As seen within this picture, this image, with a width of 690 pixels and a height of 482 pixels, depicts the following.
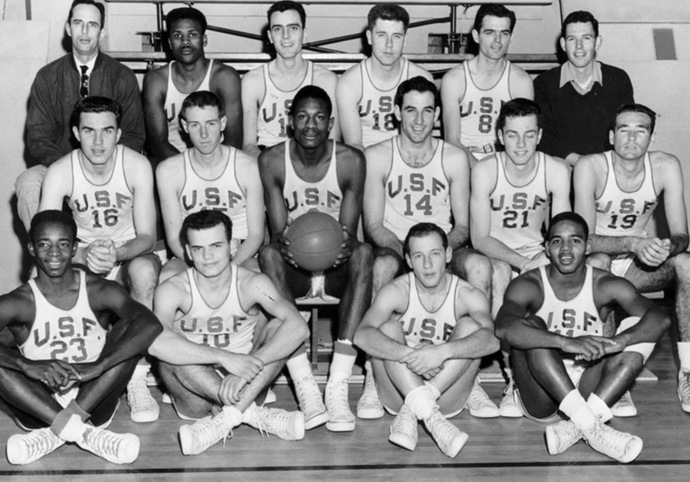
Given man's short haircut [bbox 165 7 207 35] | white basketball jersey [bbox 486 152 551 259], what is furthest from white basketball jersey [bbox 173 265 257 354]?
man's short haircut [bbox 165 7 207 35]

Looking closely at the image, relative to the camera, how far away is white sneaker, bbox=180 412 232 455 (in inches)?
167

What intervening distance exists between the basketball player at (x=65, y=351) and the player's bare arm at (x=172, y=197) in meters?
0.57

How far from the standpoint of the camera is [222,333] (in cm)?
471

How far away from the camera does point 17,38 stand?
6949mm

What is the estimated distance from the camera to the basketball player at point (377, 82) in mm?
5699

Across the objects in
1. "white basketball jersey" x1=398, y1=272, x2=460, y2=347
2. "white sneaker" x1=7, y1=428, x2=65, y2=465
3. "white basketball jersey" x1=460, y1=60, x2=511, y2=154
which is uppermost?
"white basketball jersey" x1=460, y1=60, x2=511, y2=154

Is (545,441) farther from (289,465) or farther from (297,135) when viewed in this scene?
(297,135)

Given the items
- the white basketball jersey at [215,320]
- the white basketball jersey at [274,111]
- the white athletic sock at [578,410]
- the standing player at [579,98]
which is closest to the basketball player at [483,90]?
the standing player at [579,98]

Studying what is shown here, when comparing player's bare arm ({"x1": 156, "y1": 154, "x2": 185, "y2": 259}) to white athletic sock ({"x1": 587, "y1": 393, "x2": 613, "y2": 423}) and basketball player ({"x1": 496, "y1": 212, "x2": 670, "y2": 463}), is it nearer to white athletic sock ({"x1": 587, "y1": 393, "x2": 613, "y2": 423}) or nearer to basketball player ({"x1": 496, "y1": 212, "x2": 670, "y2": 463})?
basketball player ({"x1": 496, "y1": 212, "x2": 670, "y2": 463})

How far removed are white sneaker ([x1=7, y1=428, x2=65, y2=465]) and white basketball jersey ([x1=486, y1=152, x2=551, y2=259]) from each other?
2437 millimetres

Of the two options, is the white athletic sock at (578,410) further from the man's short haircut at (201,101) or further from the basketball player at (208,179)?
the man's short haircut at (201,101)

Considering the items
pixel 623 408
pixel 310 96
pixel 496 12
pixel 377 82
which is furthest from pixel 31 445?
pixel 496 12

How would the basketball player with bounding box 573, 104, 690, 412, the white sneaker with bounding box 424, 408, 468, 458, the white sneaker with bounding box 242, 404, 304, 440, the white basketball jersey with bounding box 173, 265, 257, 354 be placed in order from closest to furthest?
the white sneaker with bounding box 424, 408, 468, 458, the white sneaker with bounding box 242, 404, 304, 440, the white basketball jersey with bounding box 173, 265, 257, 354, the basketball player with bounding box 573, 104, 690, 412

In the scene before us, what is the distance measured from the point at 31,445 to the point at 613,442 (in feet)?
7.97
